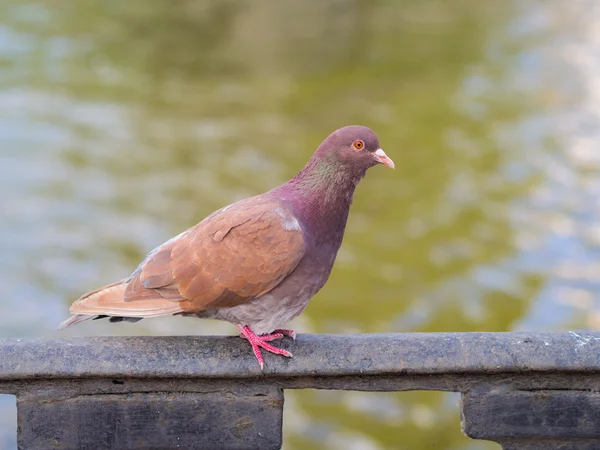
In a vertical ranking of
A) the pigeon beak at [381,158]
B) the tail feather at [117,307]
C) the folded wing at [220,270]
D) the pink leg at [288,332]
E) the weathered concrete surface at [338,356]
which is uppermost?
the pigeon beak at [381,158]

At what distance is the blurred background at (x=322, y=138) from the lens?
11859 millimetres

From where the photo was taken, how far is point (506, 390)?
3.33m

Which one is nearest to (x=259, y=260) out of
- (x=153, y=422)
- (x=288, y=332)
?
(x=288, y=332)

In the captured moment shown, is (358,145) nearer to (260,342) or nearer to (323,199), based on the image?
(323,199)

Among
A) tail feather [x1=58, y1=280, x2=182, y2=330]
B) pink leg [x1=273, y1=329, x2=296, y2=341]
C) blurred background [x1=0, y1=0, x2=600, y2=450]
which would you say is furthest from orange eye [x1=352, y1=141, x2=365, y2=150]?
blurred background [x1=0, y1=0, x2=600, y2=450]

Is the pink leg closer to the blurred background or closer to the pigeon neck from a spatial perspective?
the pigeon neck

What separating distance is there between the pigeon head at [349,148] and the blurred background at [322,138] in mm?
6110

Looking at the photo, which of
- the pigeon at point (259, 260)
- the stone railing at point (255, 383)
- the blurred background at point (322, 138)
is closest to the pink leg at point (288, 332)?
the pigeon at point (259, 260)

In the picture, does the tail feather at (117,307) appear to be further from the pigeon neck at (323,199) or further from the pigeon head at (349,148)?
the pigeon head at (349,148)

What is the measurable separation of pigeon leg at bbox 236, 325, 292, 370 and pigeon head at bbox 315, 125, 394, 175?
29.4 inches

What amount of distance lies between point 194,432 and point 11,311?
356 inches

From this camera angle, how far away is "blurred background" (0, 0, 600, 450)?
11859 mm

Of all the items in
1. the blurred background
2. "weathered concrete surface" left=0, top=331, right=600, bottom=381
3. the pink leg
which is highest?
the blurred background

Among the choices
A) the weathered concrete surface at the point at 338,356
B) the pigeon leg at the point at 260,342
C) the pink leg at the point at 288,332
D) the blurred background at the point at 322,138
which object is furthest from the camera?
the blurred background at the point at 322,138
